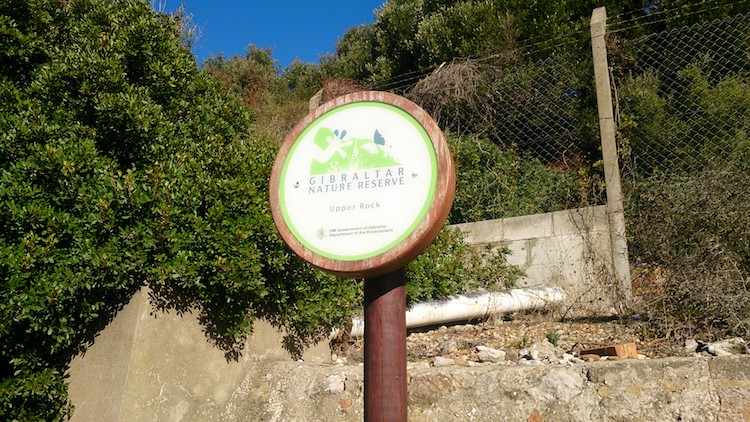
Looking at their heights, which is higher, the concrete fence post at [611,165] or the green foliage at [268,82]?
the green foliage at [268,82]

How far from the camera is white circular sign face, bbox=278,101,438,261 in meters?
1.92

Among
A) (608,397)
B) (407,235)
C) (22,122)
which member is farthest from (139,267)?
(608,397)

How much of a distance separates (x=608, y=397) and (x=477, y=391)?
614mm

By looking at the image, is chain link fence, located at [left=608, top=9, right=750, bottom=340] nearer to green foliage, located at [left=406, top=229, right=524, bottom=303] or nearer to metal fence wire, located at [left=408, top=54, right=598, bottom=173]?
metal fence wire, located at [left=408, top=54, right=598, bottom=173]

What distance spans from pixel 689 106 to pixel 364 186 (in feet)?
13.7

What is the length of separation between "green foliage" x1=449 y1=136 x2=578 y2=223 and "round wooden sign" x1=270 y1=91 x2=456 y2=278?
349 cm

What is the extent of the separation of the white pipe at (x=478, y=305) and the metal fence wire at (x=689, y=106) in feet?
3.82

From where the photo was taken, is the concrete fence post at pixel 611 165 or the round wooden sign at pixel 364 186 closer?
the round wooden sign at pixel 364 186

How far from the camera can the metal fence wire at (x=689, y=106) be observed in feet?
15.7

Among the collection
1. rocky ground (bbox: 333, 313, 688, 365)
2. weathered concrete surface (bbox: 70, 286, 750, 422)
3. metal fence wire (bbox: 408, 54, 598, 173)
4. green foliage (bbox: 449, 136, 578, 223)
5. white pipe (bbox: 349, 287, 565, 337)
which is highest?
metal fence wire (bbox: 408, 54, 598, 173)

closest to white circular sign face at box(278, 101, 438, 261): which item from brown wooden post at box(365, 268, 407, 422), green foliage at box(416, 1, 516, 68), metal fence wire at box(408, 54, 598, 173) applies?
brown wooden post at box(365, 268, 407, 422)

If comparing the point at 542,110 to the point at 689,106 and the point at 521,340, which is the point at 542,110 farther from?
the point at 521,340

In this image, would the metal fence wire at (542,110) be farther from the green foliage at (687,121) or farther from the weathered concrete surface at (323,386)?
the weathered concrete surface at (323,386)

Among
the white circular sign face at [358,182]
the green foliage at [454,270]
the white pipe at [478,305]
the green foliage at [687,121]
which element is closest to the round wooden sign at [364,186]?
the white circular sign face at [358,182]
